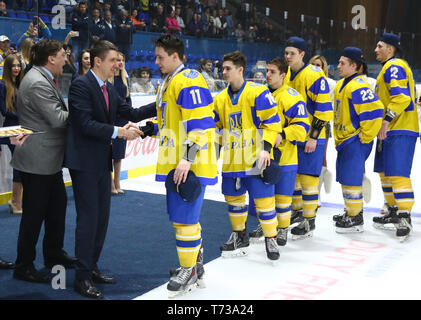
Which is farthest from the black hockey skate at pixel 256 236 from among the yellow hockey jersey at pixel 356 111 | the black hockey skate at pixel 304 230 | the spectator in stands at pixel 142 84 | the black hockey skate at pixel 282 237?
the spectator in stands at pixel 142 84

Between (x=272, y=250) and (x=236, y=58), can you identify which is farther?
(x=272, y=250)

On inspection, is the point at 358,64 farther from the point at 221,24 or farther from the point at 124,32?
the point at 221,24

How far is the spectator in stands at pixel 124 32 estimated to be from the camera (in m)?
9.08

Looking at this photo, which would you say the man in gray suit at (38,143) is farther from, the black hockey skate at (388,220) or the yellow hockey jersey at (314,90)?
the black hockey skate at (388,220)

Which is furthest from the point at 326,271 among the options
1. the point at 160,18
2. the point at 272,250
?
the point at 160,18

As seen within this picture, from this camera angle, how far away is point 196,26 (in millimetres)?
12508

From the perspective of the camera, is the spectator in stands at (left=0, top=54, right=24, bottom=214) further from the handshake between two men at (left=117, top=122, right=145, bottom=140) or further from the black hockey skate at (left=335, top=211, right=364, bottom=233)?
the black hockey skate at (left=335, top=211, right=364, bottom=233)

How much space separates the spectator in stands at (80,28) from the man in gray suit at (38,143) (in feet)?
13.7

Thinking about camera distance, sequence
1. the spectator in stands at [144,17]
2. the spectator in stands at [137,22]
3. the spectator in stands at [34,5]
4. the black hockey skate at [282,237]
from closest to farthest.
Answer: the black hockey skate at [282,237] → the spectator in stands at [34,5] → the spectator in stands at [137,22] → the spectator in stands at [144,17]

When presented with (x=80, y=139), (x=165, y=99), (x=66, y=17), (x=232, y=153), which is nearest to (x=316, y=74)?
(x=232, y=153)

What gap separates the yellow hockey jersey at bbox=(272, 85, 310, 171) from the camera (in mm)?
4234

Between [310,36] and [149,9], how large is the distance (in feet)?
17.6

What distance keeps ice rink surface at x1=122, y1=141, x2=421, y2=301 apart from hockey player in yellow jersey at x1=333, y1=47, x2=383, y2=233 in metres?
0.36

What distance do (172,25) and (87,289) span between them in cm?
917
